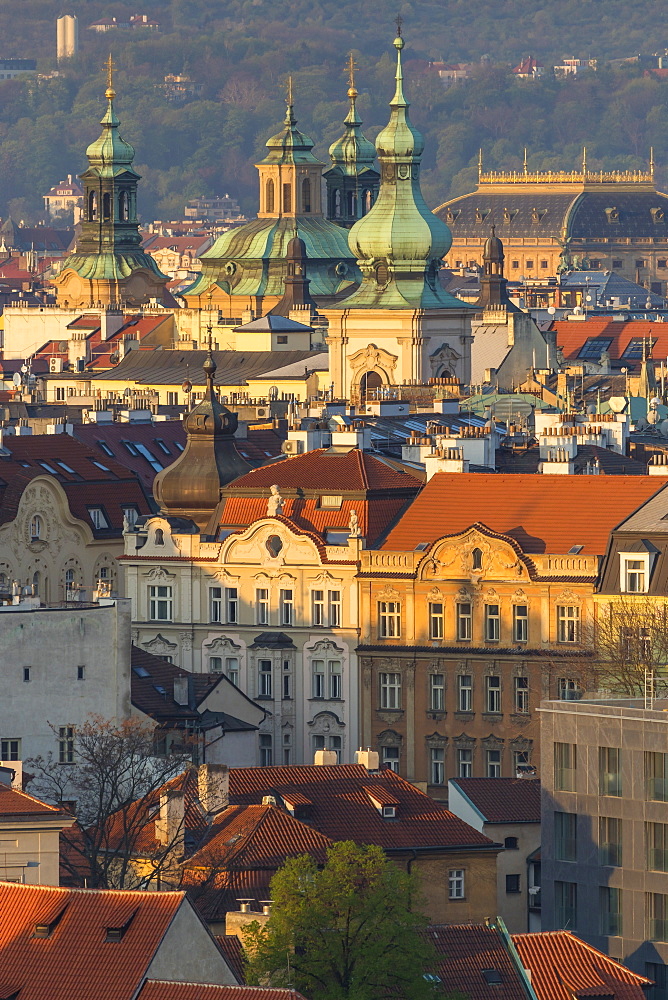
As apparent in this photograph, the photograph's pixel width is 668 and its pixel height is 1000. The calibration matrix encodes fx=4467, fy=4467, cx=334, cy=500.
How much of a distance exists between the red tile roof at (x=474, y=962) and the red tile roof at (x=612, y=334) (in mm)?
115291

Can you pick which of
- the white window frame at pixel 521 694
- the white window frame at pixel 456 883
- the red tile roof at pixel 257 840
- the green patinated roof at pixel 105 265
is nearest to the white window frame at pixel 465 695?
the white window frame at pixel 521 694

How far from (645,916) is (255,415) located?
210 feet

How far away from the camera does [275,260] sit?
178750mm

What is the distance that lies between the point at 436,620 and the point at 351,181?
108 metres

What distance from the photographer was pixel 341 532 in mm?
83812

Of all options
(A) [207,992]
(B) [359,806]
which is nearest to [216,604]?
(B) [359,806]

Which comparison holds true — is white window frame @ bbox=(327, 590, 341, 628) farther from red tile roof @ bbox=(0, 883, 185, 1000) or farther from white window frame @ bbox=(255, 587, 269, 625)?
red tile roof @ bbox=(0, 883, 185, 1000)

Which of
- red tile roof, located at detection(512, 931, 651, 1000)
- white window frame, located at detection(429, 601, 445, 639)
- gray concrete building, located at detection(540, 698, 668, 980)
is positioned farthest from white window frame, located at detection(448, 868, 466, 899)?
white window frame, located at detection(429, 601, 445, 639)

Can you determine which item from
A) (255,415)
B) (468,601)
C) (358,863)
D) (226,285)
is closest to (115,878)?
(358,863)

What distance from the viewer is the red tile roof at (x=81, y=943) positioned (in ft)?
162

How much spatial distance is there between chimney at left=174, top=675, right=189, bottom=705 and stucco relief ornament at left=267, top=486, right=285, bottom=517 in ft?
29.8

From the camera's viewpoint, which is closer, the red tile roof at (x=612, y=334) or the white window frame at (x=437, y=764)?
the white window frame at (x=437, y=764)

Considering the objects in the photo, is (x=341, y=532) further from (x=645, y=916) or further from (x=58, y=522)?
(x=645, y=916)

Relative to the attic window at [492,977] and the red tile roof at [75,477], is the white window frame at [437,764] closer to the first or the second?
the red tile roof at [75,477]
